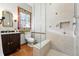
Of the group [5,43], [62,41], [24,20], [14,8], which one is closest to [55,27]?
[62,41]

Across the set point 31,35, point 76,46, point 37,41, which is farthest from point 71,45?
point 31,35

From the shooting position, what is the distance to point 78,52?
1.75 metres

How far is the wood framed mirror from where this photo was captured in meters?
1.79

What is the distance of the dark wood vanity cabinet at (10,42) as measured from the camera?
70.7 inches

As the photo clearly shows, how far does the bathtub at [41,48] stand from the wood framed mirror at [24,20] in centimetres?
33

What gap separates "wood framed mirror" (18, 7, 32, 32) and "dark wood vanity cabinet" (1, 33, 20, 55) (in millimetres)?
175

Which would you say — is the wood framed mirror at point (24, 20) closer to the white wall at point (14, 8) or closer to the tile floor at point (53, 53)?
the white wall at point (14, 8)

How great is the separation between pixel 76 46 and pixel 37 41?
28.2 inches

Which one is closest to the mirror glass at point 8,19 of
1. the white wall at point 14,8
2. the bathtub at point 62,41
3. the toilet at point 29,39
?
the white wall at point 14,8

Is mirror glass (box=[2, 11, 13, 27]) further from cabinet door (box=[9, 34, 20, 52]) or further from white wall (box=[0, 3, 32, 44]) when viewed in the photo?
cabinet door (box=[9, 34, 20, 52])

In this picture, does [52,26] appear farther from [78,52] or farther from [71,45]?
[78,52]

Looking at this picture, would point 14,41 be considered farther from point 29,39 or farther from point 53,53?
A: point 53,53

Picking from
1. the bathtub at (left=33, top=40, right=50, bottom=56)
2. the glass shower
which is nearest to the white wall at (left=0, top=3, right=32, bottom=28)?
the glass shower

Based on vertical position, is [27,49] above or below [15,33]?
below
